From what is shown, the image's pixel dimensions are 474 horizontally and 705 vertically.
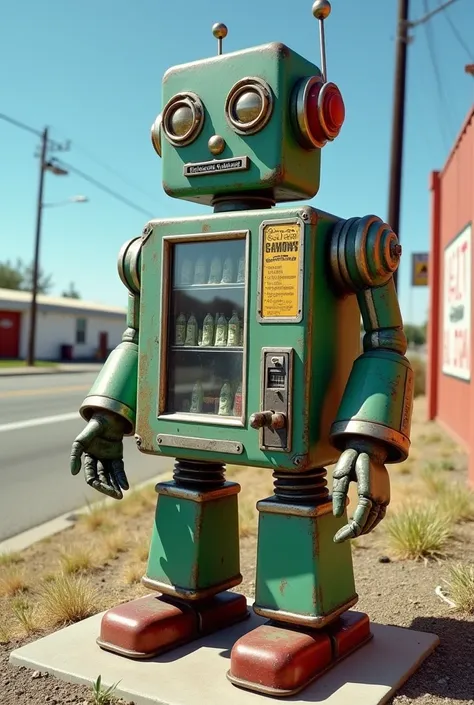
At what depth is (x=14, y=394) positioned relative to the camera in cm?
1775

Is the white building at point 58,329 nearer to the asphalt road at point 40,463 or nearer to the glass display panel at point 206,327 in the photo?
the asphalt road at point 40,463

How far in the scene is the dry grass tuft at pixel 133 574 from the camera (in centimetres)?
481

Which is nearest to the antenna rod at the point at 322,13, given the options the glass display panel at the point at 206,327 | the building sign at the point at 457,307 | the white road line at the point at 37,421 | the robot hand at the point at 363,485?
the glass display panel at the point at 206,327

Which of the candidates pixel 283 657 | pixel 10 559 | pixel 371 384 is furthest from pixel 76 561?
pixel 371 384

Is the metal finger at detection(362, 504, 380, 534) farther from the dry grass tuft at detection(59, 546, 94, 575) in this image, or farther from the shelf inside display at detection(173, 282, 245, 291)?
the dry grass tuft at detection(59, 546, 94, 575)

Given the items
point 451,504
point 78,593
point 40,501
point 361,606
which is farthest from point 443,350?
point 78,593

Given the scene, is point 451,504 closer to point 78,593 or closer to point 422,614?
point 422,614

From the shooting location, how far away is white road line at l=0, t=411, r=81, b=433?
1214cm

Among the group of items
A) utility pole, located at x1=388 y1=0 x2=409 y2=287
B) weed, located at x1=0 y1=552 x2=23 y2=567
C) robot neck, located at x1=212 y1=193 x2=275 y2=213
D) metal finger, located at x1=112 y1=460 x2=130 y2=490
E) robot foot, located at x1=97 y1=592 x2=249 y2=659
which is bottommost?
weed, located at x1=0 y1=552 x2=23 y2=567

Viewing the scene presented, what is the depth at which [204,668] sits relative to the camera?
131 inches

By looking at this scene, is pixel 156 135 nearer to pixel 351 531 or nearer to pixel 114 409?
pixel 114 409

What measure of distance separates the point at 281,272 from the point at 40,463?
6.88 m

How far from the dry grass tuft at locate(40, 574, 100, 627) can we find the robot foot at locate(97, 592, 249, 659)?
50cm

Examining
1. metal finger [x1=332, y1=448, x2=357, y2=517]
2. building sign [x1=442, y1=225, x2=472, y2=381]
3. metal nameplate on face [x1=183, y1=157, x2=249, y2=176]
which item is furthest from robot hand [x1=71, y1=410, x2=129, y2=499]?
building sign [x1=442, y1=225, x2=472, y2=381]
